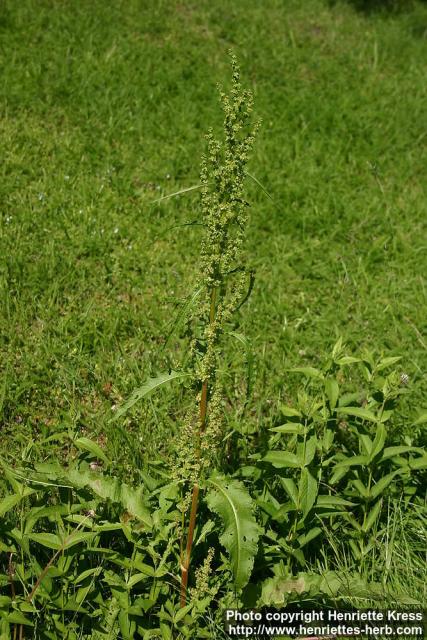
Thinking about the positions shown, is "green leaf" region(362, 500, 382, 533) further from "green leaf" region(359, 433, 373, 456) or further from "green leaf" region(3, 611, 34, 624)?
"green leaf" region(3, 611, 34, 624)

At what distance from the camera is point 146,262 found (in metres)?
4.54

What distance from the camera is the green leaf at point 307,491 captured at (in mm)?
2574

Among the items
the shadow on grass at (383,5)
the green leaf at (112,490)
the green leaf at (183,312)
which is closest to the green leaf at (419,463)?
the green leaf at (112,490)

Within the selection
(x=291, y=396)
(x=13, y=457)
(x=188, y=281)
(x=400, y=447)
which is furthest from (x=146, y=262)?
(x=400, y=447)

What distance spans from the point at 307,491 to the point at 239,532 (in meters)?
0.40

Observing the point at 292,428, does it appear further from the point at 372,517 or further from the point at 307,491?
the point at 372,517

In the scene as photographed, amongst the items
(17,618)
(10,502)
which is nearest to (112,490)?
(10,502)

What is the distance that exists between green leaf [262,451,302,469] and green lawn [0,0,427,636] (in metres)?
0.43

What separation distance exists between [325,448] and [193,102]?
4.02 meters

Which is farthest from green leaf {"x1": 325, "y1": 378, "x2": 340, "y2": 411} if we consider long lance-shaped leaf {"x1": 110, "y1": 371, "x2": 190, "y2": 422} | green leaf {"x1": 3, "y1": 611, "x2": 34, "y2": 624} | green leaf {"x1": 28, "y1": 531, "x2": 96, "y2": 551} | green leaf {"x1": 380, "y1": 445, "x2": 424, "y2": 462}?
green leaf {"x1": 3, "y1": 611, "x2": 34, "y2": 624}

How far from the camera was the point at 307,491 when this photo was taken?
2588mm

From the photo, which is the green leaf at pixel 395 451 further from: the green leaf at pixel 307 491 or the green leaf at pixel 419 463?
the green leaf at pixel 307 491

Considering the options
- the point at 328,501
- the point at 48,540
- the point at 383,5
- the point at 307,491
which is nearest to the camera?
the point at 48,540

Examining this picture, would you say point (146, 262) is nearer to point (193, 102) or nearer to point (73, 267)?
point (73, 267)
